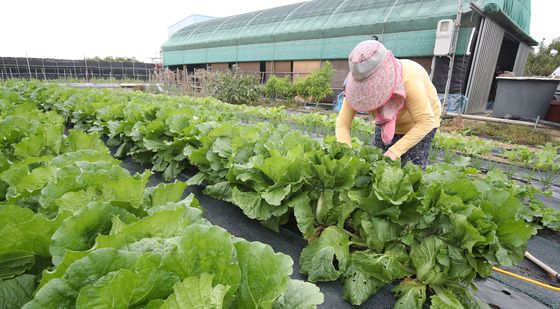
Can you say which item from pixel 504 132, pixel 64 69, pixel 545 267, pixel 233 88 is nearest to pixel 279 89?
pixel 233 88

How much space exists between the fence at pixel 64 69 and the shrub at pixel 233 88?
11032 millimetres

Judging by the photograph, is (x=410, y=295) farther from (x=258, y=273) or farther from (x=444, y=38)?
(x=444, y=38)

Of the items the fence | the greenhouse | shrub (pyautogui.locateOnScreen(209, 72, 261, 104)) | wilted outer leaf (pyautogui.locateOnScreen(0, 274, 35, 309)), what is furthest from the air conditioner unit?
the fence

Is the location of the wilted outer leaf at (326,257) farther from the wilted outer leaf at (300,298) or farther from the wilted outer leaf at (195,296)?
the wilted outer leaf at (195,296)

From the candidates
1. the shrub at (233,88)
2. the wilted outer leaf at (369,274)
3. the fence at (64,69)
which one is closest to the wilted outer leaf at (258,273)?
the wilted outer leaf at (369,274)

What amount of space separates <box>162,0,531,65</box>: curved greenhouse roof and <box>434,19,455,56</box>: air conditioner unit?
1550 millimetres

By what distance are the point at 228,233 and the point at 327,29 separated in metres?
16.7

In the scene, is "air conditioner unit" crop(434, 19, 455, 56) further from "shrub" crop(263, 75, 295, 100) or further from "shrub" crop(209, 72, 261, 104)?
"shrub" crop(209, 72, 261, 104)

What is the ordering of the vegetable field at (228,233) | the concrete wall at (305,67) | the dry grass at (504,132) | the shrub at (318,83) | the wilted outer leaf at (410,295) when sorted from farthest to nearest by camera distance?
the concrete wall at (305,67) → the shrub at (318,83) → the dry grass at (504,132) → the wilted outer leaf at (410,295) → the vegetable field at (228,233)

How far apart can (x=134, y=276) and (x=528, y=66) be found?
33.0 meters

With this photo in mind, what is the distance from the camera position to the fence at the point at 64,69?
78.4 feet

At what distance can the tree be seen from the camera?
24.2 m

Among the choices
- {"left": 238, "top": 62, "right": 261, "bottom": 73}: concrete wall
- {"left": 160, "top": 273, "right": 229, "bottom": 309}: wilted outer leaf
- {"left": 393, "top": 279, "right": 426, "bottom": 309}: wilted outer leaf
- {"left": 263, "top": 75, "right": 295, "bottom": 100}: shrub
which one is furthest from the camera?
{"left": 238, "top": 62, "right": 261, "bottom": 73}: concrete wall

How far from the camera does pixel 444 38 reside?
1078cm
